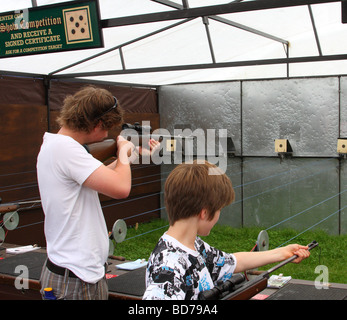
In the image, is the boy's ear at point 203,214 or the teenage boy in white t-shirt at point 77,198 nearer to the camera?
the boy's ear at point 203,214

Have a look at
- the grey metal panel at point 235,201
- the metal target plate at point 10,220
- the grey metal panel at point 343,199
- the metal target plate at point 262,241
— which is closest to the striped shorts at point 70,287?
the metal target plate at point 262,241

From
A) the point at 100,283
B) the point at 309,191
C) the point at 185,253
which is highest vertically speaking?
the point at 185,253

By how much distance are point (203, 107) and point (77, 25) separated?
4049 millimetres

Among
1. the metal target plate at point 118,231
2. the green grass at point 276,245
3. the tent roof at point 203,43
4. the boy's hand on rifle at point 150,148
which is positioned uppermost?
the tent roof at point 203,43

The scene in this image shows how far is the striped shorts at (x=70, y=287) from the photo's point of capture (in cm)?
159

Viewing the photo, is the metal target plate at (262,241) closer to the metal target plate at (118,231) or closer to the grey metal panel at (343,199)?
the metal target plate at (118,231)

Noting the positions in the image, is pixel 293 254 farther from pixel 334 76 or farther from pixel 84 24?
pixel 334 76

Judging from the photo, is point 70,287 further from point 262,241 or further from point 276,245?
point 276,245

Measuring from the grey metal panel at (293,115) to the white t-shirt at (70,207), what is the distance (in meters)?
5.47

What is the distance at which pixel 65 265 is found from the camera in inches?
62.6

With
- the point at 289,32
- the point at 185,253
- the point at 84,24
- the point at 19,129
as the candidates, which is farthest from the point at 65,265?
the point at 289,32

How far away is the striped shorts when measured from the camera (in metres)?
1.59

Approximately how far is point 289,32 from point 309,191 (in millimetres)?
2404

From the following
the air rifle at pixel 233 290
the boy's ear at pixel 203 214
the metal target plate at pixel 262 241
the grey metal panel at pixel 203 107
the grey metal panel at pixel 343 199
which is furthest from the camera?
the grey metal panel at pixel 203 107
